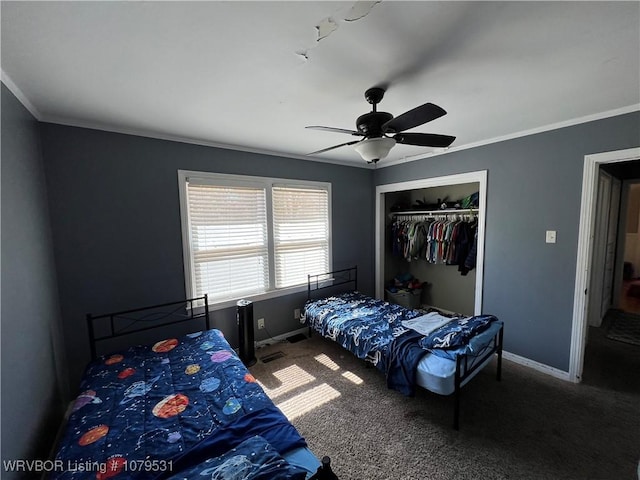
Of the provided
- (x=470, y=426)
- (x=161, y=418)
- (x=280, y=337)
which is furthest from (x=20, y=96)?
(x=470, y=426)

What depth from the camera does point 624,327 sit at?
3518mm

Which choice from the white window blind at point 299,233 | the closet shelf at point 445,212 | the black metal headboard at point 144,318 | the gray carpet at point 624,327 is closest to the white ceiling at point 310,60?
the white window blind at point 299,233

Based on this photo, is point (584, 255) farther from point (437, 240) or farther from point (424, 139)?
point (424, 139)

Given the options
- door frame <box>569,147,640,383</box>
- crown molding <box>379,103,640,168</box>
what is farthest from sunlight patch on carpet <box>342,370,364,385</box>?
crown molding <box>379,103,640,168</box>

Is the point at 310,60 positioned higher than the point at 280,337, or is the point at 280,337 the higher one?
the point at 310,60

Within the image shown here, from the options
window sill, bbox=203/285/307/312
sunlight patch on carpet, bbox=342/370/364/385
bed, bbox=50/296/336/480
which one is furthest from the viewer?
window sill, bbox=203/285/307/312

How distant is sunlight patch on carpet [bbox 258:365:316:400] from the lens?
94.4 inches

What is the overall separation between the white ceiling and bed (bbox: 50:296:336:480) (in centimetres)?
180

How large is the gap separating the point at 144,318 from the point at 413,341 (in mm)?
2589

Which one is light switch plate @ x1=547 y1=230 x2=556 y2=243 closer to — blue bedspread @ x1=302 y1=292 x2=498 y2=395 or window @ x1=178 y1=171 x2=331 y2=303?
blue bedspread @ x1=302 y1=292 x2=498 y2=395

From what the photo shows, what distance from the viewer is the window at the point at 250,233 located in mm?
2777

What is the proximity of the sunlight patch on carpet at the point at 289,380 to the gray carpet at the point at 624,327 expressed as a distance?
3.91 metres

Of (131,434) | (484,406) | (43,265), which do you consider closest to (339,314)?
(484,406)

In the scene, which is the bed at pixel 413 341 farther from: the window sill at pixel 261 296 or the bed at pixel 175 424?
the bed at pixel 175 424
